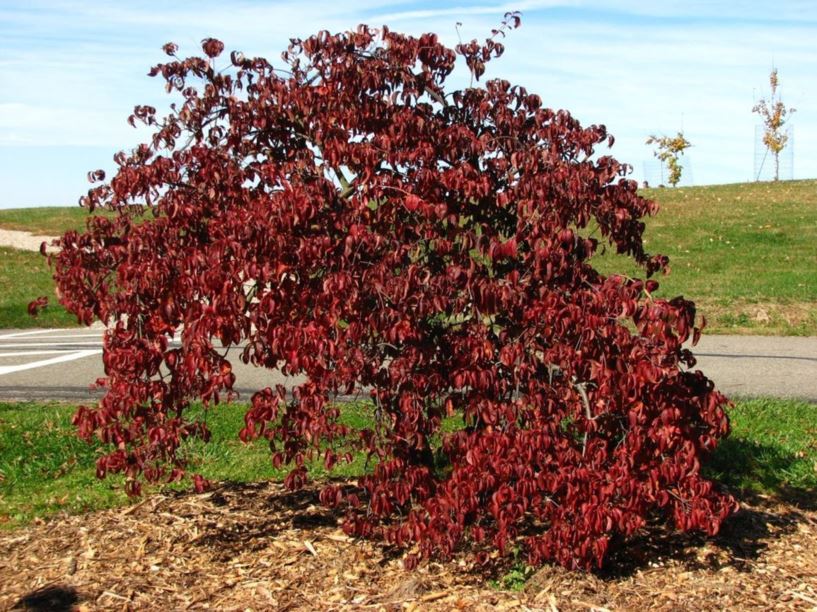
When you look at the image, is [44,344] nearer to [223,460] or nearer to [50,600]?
[223,460]

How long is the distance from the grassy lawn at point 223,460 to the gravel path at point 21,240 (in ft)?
54.5

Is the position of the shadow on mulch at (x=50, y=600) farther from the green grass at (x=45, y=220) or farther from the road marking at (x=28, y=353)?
the green grass at (x=45, y=220)

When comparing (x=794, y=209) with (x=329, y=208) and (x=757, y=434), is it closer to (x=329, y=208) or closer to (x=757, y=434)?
(x=757, y=434)

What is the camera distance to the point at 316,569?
4.67m

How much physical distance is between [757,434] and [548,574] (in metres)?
2.88

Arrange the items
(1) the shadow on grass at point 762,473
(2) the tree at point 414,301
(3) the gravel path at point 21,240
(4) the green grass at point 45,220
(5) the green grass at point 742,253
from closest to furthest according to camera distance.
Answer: (2) the tree at point 414,301 → (1) the shadow on grass at point 762,473 → (5) the green grass at point 742,253 → (3) the gravel path at point 21,240 → (4) the green grass at point 45,220

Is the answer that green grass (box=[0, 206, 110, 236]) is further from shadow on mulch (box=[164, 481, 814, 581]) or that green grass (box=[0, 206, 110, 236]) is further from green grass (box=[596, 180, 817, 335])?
shadow on mulch (box=[164, 481, 814, 581])

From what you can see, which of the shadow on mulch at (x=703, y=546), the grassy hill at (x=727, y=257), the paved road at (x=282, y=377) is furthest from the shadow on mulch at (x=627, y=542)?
the grassy hill at (x=727, y=257)

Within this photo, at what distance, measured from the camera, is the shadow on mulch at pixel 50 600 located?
4383 millimetres

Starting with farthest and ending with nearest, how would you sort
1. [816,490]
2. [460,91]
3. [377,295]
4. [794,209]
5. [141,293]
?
[794,209], [816,490], [460,91], [141,293], [377,295]

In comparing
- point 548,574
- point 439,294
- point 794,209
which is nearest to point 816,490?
point 548,574

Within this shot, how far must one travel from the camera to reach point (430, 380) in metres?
4.11

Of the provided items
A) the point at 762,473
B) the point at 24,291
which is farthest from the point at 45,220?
the point at 762,473

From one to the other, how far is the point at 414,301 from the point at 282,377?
19.5 feet
